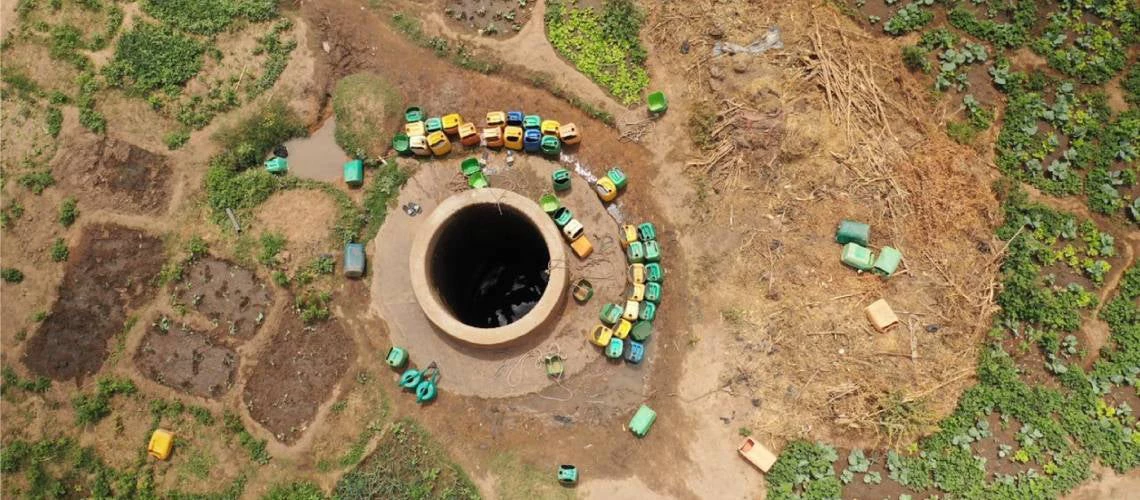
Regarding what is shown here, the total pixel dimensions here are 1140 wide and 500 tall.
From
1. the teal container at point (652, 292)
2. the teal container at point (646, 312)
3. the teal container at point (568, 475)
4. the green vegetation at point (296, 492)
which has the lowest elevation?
the green vegetation at point (296, 492)

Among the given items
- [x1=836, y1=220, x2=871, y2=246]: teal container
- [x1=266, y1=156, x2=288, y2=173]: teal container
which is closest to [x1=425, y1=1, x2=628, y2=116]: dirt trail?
[x1=266, y1=156, x2=288, y2=173]: teal container

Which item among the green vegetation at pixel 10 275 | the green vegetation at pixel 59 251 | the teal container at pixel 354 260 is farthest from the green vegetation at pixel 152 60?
the teal container at pixel 354 260

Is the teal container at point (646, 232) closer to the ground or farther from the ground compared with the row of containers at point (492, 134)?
closer to the ground

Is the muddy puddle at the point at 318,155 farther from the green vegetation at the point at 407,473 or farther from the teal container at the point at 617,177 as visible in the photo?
the teal container at the point at 617,177

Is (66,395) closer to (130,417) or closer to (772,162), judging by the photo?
(130,417)

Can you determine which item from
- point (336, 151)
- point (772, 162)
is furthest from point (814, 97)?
point (336, 151)

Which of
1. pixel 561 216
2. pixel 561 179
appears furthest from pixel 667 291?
pixel 561 179
